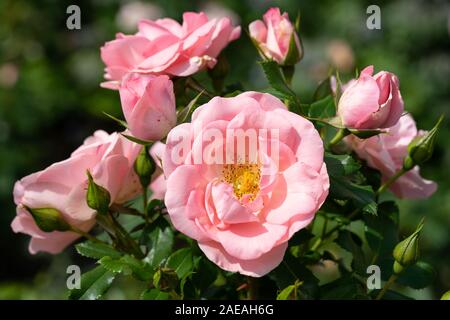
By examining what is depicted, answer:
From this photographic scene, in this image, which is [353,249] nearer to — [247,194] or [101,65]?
[247,194]

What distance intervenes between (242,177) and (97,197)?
17 centimetres

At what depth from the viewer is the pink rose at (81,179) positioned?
3.04ft

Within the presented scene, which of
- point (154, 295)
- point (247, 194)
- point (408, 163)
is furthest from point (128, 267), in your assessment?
point (408, 163)

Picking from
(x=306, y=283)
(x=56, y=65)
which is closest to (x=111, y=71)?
(x=306, y=283)

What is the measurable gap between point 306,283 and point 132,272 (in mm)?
200

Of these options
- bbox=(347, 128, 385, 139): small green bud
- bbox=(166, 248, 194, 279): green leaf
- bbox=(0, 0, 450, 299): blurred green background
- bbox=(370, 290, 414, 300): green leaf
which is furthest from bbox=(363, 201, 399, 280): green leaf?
bbox=(0, 0, 450, 299): blurred green background

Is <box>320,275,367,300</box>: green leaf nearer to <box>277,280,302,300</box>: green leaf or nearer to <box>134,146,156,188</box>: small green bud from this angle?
<box>277,280,302,300</box>: green leaf

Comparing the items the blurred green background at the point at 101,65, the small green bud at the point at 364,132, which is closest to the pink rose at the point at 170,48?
the small green bud at the point at 364,132

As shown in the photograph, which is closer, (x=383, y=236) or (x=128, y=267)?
(x=128, y=267)

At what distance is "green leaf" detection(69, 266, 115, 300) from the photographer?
94cm

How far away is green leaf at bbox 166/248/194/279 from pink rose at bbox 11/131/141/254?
0.11 meters

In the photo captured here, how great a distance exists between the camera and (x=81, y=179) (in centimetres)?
94
